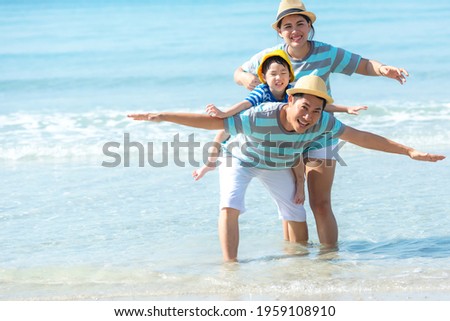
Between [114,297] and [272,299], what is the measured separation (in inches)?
36.0

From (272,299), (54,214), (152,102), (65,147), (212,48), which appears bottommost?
(272,299)

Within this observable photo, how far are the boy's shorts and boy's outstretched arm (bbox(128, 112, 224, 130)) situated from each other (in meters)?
0.45

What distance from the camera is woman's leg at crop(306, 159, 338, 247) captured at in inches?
213

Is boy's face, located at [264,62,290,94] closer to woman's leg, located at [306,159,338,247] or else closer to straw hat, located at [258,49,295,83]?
straw hat, located at [258,49,295,83]

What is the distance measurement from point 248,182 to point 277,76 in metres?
0.76

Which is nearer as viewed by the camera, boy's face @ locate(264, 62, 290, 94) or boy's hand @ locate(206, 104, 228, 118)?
boy's hand @ locate(206, 104, 228, 118)

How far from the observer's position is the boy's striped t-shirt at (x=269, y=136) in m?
4.89

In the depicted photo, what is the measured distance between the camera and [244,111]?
4918mm

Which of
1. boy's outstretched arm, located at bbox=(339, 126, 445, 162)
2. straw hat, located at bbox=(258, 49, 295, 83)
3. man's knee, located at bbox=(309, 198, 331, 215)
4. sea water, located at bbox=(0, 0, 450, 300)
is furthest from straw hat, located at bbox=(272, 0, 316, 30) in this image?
sea water, located at bbox=(0, 0, 450, 300)

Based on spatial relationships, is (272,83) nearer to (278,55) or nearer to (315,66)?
(278,55)

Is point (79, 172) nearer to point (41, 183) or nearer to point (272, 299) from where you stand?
point (41, 183)

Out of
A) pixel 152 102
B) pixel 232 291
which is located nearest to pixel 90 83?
pixel 152 102

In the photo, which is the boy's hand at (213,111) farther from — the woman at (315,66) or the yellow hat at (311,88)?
the woman at (315,66)

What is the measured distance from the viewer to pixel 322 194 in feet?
18.0
